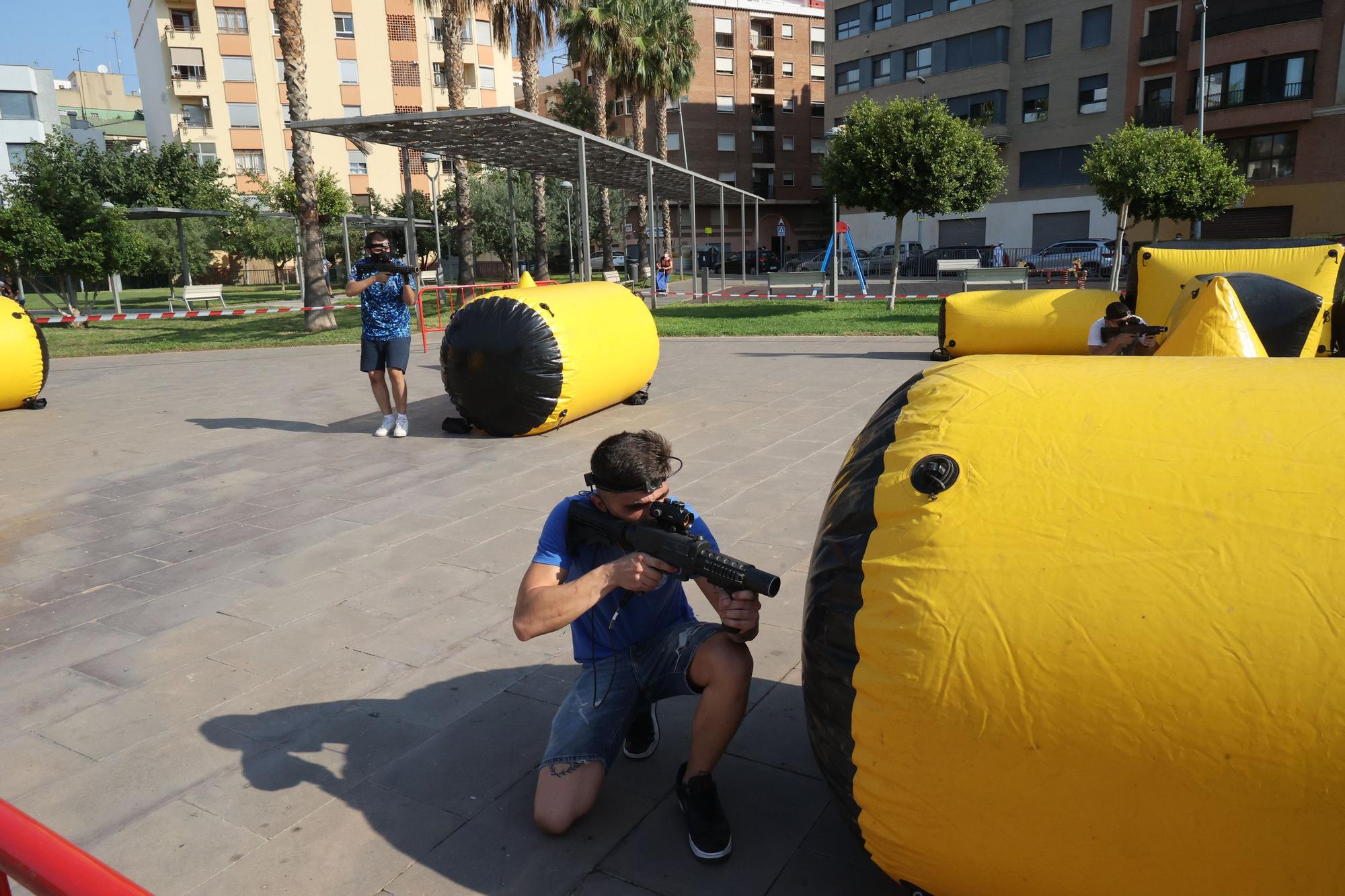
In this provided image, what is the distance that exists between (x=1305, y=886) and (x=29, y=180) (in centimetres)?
3547

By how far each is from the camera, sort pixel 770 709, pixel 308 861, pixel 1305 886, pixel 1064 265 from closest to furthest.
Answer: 1. pixel 1305 886
2. pixel 308 861
3. pixel 770 709
4. pixel 1064 265

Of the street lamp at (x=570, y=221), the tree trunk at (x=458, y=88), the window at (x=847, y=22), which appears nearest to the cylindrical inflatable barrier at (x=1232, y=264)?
the tree trunk at (x=458, y=88)

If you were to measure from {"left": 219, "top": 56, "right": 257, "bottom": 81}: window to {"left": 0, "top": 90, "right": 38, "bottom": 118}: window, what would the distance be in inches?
468

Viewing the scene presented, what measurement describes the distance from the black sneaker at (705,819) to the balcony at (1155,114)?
42436 mm

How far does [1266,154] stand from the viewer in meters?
36.2

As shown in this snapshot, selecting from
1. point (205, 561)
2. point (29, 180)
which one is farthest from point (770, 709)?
point (29, 180)

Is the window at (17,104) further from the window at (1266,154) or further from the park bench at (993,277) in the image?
the window at (1266,154)

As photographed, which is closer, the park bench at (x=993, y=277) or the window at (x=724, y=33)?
the park bench at (x=993, y=277)

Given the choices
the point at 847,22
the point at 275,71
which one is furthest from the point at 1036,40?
the point at 275,71

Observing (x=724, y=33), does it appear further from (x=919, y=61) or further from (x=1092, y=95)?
(x=1092, y=95)

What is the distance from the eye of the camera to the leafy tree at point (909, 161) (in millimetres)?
22047

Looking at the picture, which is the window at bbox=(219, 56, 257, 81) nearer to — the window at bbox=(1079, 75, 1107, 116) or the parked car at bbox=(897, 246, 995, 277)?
the parked car at bbox=(897, 246, 995, 277)

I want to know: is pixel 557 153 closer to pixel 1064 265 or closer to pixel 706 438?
pixel 706 438

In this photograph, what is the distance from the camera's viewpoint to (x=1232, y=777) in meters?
1.81
